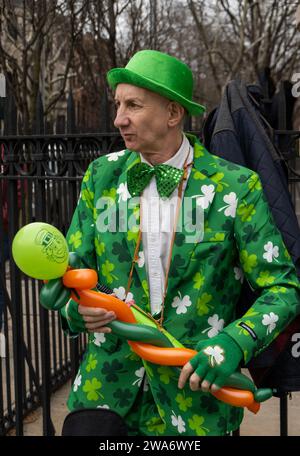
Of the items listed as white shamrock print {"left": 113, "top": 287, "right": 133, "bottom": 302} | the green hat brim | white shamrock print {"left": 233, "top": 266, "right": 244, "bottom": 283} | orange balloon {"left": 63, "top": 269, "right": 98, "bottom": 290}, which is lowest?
white shamrock print {"left": 113, "top": 287, "right": 133, "bottom": 302}

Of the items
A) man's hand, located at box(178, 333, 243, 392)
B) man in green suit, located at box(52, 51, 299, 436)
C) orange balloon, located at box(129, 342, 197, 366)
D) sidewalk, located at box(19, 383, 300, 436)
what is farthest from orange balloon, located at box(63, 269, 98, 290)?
sidewalk, located at box(19, 383, 300, 436)

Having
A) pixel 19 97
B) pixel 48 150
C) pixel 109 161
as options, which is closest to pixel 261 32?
pixel 19 97

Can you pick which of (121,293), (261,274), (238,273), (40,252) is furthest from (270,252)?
(40,252)

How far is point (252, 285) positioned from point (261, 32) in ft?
40.5

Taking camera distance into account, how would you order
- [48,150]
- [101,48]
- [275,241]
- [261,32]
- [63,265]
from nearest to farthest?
[63,265] → [275,241] → [48,150] → [101,48] → [261,32]

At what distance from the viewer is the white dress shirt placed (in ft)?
7.28

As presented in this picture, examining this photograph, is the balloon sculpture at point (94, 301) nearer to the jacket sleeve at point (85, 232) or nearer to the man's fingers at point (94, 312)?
the man's fingers at point (94, 312)

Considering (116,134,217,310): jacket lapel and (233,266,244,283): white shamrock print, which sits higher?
(116,134,217,310): jacket lapel

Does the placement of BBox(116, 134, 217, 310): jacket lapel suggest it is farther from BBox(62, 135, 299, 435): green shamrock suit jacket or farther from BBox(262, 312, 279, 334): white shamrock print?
BBox(262, 312, 279, 334): white shamrock print

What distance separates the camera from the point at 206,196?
219cm

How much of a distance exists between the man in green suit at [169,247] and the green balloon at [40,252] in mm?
249
